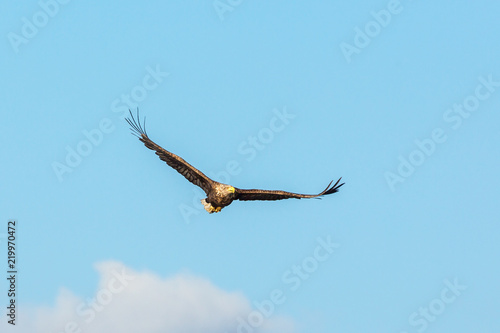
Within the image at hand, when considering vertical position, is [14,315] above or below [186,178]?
below

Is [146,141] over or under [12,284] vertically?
over

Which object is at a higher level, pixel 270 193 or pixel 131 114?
pixel 131 114

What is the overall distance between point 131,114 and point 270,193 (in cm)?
743

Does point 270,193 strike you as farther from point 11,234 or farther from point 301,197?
point 11,234

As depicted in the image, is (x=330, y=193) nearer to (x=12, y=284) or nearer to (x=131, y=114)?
(x=131, y=114)

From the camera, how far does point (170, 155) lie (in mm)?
69000

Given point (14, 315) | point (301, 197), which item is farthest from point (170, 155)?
point (14, 315)

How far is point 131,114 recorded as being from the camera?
68.8m

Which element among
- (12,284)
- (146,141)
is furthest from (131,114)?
(12,284)

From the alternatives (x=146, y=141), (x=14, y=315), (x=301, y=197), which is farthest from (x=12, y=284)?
(x=301, y=197)

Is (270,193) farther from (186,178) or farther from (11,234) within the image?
(11,234)

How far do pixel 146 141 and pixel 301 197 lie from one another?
766cm

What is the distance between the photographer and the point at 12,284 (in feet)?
236

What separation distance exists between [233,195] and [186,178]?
257cm
